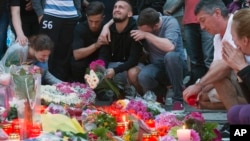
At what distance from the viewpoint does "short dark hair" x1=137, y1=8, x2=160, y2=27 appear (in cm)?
756

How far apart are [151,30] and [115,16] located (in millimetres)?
502

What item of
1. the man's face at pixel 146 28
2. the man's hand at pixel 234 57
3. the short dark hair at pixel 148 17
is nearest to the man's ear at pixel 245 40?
the man's hand at pixel 234 57

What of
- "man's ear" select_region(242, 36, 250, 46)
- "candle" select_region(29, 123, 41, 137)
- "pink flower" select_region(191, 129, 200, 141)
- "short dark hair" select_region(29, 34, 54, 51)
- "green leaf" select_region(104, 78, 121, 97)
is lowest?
"green leaf" select_region(104, 78, 121, 97)

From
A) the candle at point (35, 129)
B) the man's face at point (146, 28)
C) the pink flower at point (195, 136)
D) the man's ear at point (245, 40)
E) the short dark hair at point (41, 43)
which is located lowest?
the pink flower at point (195, 136)

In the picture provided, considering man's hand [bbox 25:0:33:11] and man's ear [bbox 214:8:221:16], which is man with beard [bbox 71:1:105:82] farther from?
man's ear [bbox 214:8:221:16]

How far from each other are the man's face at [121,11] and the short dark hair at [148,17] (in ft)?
1.00

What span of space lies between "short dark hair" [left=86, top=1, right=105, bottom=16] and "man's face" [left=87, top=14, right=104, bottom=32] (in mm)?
42

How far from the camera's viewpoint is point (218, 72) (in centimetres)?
544

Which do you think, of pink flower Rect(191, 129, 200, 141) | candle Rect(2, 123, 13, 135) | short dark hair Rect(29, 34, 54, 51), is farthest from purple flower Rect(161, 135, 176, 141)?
short dark hair Rect(29, 34, 54, 51)

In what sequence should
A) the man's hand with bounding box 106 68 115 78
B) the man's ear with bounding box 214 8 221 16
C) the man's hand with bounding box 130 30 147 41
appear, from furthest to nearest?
the man's hand with bounding box 130 30 147 41 < the man's hand with bounding box 106 68 115 78 < the man's ear with bounding box 214 8 221 16

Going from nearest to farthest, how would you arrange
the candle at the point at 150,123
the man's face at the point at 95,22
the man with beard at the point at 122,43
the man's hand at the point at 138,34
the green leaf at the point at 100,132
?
the green leaf at the point at 100,132 → the candle at the point at 150,123 → the man's hand at the point at 138,34 → the man with beard at the point at 122,43 → the man's face at the point at 95,22

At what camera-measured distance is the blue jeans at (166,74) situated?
294 inches

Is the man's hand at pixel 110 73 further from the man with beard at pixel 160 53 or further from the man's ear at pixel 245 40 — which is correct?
the man's ear at pixel 245 40

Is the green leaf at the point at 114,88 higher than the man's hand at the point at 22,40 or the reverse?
the reverse
